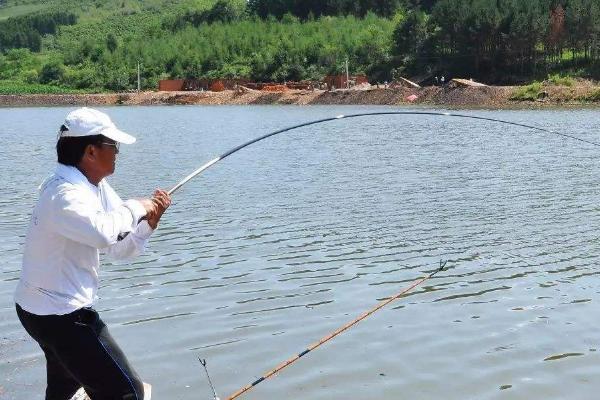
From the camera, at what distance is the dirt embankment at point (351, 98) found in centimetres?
6700

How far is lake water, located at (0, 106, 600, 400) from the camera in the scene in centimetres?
776

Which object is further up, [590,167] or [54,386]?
[54,386]

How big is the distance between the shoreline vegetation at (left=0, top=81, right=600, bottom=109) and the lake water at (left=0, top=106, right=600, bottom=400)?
44.9 metres

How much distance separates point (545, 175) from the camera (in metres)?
22.2

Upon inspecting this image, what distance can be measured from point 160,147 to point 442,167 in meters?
14.2

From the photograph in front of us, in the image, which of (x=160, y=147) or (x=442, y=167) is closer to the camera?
(x=442, y=167)

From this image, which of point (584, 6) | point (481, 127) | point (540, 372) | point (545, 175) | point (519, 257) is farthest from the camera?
point (584, 6)

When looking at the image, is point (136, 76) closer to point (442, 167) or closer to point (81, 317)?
point (442, 167)

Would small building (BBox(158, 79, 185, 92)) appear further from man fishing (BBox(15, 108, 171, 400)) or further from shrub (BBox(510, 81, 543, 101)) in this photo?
man fishing (BBox(15, 108, 171, 400))

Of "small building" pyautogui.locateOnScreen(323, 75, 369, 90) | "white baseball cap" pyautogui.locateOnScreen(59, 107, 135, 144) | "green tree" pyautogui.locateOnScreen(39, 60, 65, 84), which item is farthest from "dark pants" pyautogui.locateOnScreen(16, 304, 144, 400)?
"green tree" pyautogui.locateOnScreen(39, 60, 65, 84)

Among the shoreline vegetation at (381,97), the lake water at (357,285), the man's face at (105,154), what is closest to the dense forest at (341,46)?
the shoreline vegetation at (381,97)

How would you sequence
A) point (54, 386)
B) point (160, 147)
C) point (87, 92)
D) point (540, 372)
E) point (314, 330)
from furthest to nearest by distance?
1. point (87, 92)
2. point (160, 147)
3. point (314, 330)
4. point (540, 372)
5. point (54, 386)

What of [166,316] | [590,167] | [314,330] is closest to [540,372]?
[314,330]

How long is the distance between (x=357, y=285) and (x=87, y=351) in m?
6.52
